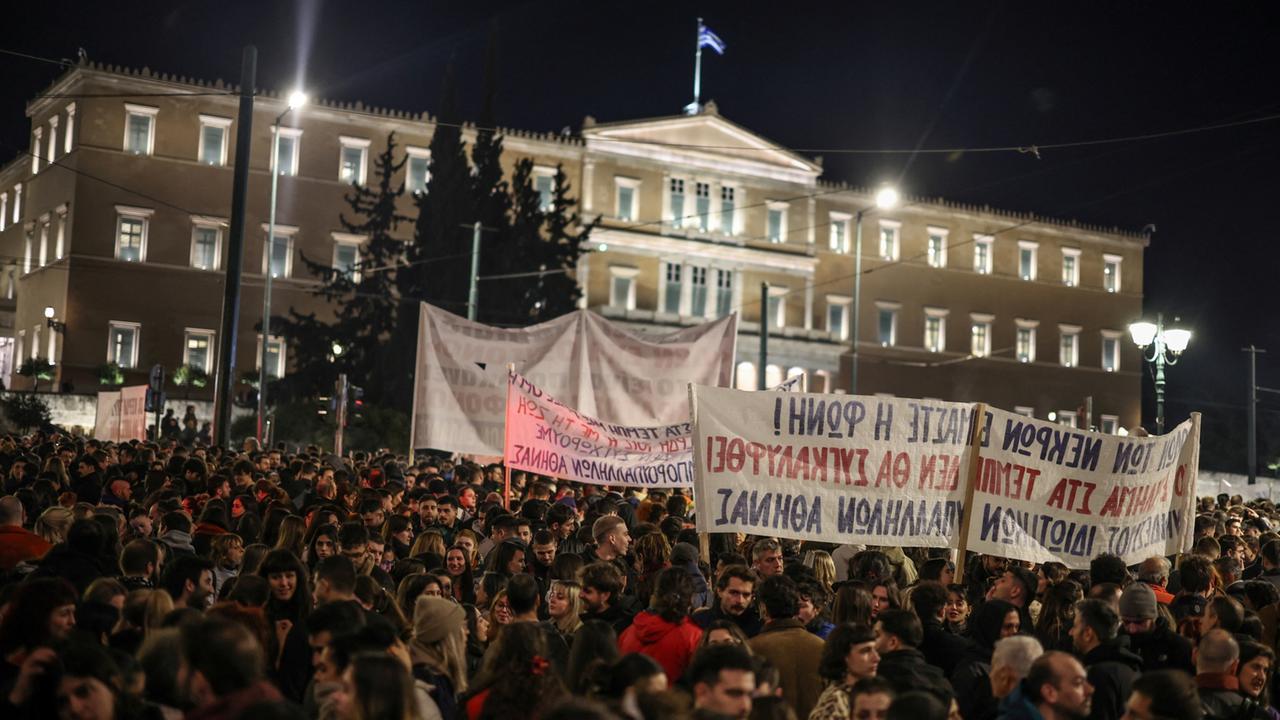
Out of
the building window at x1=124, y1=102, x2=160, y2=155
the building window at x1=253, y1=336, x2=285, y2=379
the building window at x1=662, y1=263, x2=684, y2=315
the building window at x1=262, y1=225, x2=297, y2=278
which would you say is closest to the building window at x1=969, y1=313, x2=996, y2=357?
the building window at x1=662, y1=263, x2=684, y2=315

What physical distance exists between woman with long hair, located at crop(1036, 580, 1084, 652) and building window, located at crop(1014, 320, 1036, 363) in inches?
2434

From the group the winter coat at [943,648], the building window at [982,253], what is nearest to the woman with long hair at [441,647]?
the winter coat at [943,648]

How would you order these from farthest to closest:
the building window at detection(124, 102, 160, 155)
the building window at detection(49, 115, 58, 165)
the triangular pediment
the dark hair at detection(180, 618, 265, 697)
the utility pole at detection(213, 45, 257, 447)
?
the triangular pediment, the building window at detection(49, 115, 58, 165), the building window at detection(124, 102, 160, 155), the utility pole at detection(213, 45, 257, 447), the dark hair at detection(180, 618, 265, 697)

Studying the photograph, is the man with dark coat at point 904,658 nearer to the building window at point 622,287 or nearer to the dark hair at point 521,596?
the dark hair at point 521,596

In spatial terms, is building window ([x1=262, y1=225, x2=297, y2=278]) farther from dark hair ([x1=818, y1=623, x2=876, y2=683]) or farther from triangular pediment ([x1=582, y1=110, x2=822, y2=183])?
dark hair ([x1=818, y1=623, x2=876, y2=683])

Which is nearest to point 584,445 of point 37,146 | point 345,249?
point 345,249

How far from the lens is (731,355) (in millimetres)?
16797

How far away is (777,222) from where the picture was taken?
61.4 m

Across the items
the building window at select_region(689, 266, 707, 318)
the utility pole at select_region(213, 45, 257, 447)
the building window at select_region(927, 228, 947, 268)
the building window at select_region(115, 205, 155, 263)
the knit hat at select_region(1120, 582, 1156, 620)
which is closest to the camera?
the knit hat at select_region(1120, 582, 1156, 620)

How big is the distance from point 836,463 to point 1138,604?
114 inches

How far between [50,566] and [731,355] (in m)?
10.5

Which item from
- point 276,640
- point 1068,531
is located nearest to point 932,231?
point 1068,531

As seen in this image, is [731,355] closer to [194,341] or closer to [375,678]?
[375,678]

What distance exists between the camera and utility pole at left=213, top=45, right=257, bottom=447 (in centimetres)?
1748
